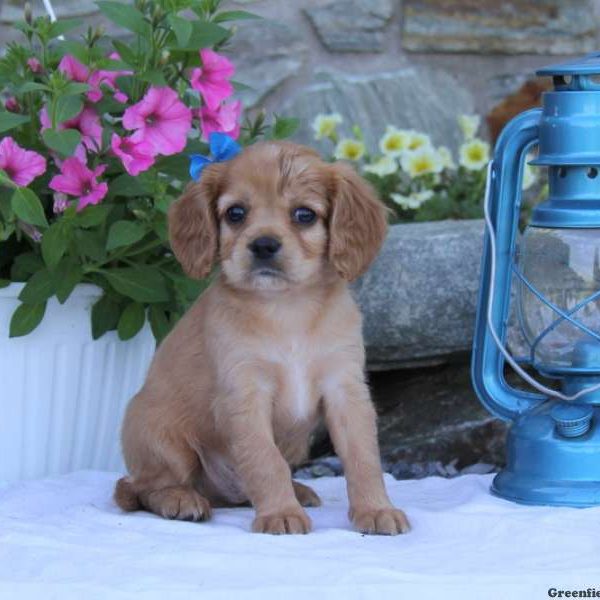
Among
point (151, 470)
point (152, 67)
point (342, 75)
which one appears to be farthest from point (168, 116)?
point (342, 75)

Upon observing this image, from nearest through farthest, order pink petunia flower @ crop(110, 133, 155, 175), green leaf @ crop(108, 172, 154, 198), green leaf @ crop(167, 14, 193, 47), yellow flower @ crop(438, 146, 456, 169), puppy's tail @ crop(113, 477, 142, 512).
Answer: puppy's tail @ crop(113, 477, 142, 512), green leaf @ crop(167, 14, 193, 47), pink petunia flower @ crop(110, 133, 155, 175), green leaf @ crop(108, 172, 154, 198), yellow flower @ crop(438, 146, 456, 169)

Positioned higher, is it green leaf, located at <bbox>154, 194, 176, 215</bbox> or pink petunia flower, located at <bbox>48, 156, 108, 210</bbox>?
pink petunia flower, located at <bbox>48, 156, 108, 210</bbox>

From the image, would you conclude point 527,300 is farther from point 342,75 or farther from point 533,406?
point 342,75

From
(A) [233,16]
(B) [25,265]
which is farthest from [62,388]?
(A) [233,16]

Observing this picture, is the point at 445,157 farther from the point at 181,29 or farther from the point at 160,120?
the point at 181,29

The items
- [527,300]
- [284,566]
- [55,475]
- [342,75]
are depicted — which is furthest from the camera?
[342,75]

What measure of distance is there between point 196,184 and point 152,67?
0.50 m

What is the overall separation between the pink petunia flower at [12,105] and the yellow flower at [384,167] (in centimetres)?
154

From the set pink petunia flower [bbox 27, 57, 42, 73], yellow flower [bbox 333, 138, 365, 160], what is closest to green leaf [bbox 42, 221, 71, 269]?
pink petunia flower [bbox 27, 57, 42, 73]

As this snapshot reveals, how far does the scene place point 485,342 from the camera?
135 inches

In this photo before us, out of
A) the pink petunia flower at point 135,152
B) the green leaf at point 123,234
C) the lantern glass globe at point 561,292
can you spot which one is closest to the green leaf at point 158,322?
the green leaf at point 123,234

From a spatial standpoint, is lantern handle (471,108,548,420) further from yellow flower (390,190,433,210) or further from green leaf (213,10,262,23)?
yellow flower (390,190,433,210)

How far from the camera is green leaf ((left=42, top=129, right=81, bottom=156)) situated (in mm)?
3416

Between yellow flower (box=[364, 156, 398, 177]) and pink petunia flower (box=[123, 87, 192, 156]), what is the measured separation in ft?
4.68
